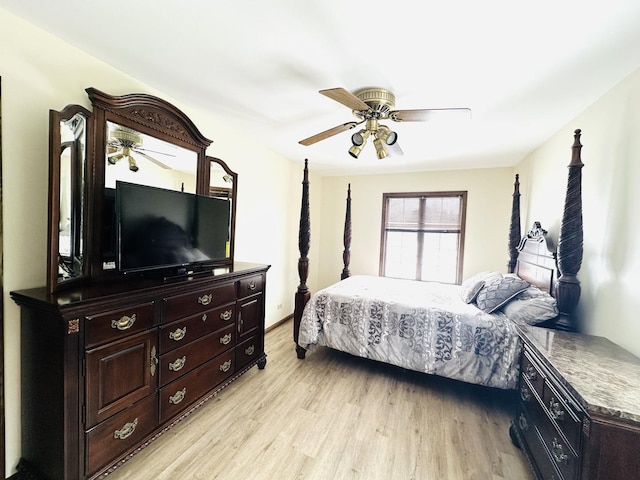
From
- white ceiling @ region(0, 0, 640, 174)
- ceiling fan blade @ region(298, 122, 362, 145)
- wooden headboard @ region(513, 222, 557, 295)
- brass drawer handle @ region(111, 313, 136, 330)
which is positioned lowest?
brass drawer handle @ region(111, 313, 136, 330)

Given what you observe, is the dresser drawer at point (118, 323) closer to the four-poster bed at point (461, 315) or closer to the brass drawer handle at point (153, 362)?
the brass drawer handle at point (153, 362)

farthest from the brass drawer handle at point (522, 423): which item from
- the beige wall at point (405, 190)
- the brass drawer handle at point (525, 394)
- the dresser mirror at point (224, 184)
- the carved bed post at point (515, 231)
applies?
the beige wall at point (405, 190)

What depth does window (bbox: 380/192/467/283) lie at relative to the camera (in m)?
4.50

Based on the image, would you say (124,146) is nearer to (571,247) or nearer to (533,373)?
(533,373)

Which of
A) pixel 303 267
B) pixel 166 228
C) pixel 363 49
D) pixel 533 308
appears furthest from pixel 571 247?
pixel 166 228

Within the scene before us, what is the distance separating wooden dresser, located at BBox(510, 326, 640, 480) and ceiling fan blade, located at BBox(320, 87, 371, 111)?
71.8 inches

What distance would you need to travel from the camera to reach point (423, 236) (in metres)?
4.69

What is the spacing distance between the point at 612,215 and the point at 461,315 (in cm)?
126

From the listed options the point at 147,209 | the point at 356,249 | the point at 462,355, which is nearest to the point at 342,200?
the point at 356,249

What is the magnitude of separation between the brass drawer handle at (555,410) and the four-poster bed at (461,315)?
772 mm

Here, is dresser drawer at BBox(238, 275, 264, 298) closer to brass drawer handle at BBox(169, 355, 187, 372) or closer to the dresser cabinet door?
brass drawer handle at BBox(169, 355, 187, 372)

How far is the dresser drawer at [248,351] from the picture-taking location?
2.53 meters

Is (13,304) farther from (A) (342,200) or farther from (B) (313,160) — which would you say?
(A) (342,200)

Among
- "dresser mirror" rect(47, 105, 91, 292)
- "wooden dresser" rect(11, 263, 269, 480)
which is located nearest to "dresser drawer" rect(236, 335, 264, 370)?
"wooden dresser" rect(11, 263, 269, 480)
